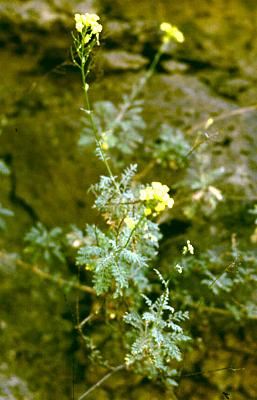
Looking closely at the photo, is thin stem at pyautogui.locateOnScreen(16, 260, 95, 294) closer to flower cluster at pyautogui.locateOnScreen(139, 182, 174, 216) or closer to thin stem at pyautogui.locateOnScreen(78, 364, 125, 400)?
thin stem at pyautogui.locateOnScreen(78, 364, 125, 400)

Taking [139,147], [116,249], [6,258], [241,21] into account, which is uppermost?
[241,21]

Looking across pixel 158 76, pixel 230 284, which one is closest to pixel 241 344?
pixel 230 284

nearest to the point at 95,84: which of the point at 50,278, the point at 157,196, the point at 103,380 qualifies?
the point at 50,278

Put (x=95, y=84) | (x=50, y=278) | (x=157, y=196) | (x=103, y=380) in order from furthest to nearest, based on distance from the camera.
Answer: (x=95, y=84)
(x=50, y=278)
(x=103, y=380)
(x=157, y=196)

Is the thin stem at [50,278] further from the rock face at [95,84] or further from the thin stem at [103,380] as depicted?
the thin stem at [103,380]

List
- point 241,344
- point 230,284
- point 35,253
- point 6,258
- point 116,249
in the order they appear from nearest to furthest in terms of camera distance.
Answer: point 116,249
point 230,284
point 241,344
point 35,253
point 6,258

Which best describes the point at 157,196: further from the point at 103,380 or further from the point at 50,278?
the point at 50,278

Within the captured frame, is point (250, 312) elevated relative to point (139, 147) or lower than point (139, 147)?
lower

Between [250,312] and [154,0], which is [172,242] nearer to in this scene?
[250,312]

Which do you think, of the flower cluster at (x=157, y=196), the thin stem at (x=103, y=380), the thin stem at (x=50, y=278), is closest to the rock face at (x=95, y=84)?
the thin stem at (x=50, y=278)
